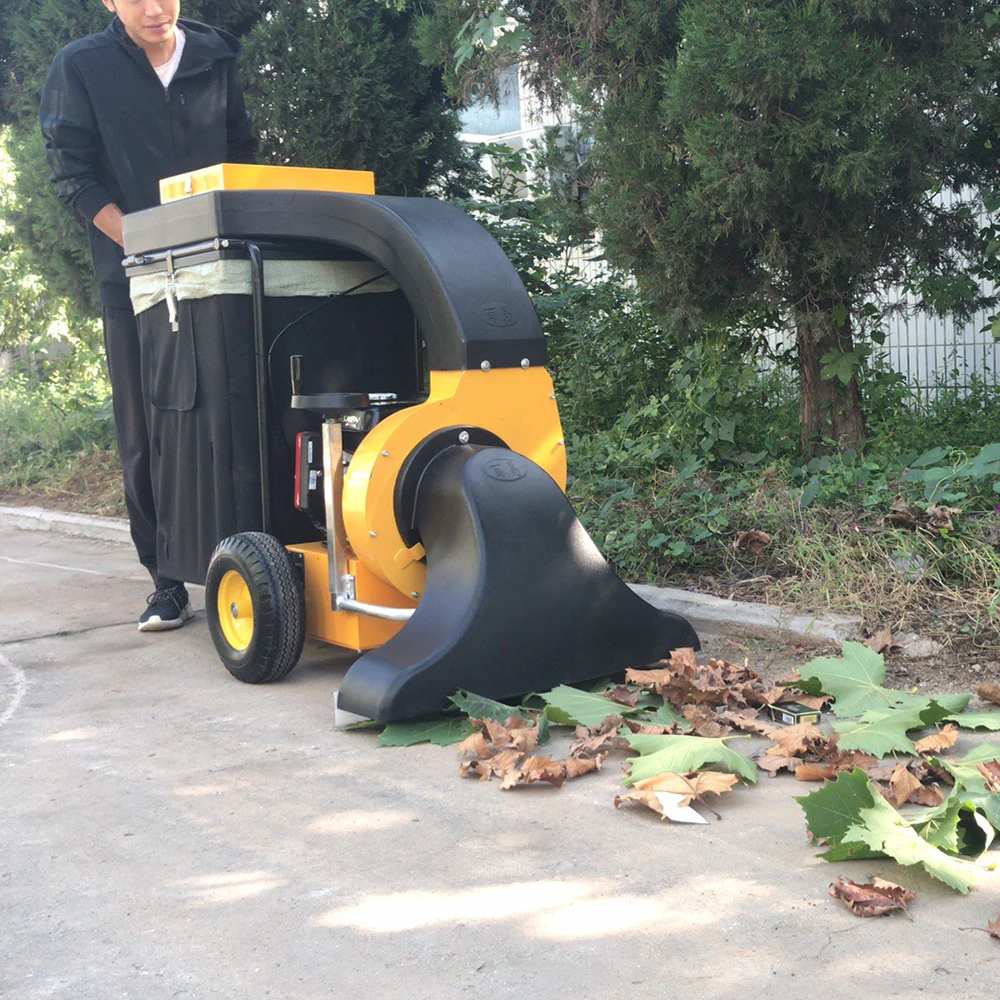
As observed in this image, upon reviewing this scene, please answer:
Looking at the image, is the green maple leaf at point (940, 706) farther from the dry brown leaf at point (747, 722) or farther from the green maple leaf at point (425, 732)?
the green maple leaf at point (425, 732)

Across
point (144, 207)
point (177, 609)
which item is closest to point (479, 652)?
point (177, 609)

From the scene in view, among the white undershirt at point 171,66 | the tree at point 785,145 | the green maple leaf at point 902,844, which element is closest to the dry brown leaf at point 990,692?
the green maple leaf at point 902,844

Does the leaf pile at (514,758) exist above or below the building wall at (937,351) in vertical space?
below

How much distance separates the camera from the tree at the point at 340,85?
24.0 feet

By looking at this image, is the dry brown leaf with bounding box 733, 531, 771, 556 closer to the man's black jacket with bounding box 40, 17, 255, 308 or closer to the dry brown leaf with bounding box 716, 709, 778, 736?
the dry brown leaf with bounding box 716, 709, 778, 736

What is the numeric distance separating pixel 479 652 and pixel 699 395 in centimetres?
284

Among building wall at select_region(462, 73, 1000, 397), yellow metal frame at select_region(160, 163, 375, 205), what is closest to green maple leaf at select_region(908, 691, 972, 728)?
Result: yellow metal frame at select_region(160, 163, 375, 205)

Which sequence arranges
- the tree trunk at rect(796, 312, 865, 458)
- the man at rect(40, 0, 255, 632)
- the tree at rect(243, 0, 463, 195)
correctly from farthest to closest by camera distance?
the tree at rect(243, 0, 463, 195) < the tree trunk at rect(796, 312, 865, 458) < the man at rect(40, 0, 255, 632)

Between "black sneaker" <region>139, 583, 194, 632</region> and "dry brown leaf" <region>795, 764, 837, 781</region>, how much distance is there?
9.19 ft

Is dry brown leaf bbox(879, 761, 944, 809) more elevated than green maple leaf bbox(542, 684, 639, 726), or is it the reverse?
green maple leaf bbox(542, 684, 639, 726)

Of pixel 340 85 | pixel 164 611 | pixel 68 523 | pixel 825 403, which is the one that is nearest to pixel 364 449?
pixel 164 611

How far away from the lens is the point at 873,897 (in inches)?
94.1

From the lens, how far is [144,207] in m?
4.97

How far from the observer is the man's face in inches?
187
